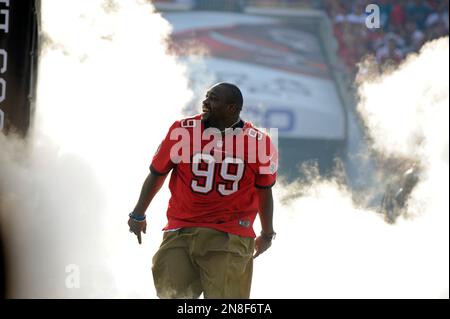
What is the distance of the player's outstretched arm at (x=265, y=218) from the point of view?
17.2 ft

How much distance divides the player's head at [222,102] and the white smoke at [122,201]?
1662mm

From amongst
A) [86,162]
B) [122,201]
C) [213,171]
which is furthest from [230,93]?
[122,201]

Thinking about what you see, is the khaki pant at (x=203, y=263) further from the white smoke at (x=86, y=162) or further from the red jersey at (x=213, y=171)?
the white smoke at (x=86, y=162)

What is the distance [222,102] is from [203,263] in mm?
896

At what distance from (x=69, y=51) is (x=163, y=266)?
2831mm

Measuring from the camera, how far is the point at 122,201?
7672mm

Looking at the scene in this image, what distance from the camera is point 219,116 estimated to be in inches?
201

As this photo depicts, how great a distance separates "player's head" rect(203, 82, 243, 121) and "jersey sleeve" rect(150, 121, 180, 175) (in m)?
0.21

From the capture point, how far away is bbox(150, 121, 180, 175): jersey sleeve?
5.12m

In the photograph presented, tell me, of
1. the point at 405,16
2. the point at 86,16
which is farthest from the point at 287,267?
the point at 405,16

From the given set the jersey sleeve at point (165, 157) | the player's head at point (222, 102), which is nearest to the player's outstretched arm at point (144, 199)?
the jersey sleeve at point (165, 157)

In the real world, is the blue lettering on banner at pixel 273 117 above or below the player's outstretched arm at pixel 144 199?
below

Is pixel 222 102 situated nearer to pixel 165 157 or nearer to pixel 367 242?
pixel 165 157
